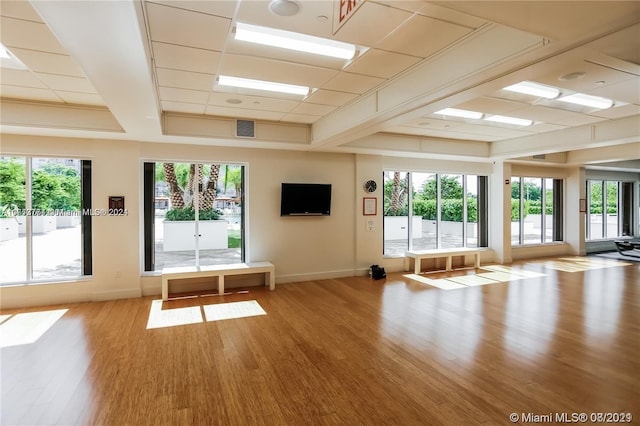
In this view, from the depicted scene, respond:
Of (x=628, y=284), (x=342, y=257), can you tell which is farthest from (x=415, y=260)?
(x=628, y=284)

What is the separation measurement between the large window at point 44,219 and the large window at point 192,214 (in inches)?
37.8

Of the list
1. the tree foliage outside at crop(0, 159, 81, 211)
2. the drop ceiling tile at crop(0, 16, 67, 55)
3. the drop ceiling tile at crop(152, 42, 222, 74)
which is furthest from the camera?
the tree foliage outside at crop(0, 159, 81, 211)

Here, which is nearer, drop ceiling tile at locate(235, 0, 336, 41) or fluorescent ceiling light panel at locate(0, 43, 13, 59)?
drop ceiling tile at locate(235, 0, 336, 41)

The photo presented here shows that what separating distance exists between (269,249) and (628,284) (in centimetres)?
695

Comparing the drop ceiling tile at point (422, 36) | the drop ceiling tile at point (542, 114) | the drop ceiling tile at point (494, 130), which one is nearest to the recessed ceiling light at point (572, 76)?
the drop ceiling tile at point (542, 114)

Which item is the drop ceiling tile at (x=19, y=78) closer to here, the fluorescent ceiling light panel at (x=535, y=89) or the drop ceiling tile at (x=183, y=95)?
the drop ceiling tile at (x=183, y=95)

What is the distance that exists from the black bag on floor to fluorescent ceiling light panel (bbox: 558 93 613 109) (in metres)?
4.29

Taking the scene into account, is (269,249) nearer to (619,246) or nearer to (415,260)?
(415,260)

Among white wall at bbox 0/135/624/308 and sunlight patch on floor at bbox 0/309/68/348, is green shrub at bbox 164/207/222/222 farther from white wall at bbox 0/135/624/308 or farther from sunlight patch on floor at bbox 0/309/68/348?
sunlight patch on floor at bbox 0/309/68/348

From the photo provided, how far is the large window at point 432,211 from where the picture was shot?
8.21m

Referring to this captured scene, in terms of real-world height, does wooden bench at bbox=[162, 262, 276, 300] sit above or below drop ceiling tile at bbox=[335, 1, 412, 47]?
below

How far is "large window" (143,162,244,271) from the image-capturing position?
6.12 m

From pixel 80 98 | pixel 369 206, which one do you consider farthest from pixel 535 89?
pixel 80 98

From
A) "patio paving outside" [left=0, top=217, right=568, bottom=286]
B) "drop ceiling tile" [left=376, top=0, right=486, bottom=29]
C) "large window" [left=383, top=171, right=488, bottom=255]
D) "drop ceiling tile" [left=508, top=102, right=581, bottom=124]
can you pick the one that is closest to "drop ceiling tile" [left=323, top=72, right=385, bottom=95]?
"drop ceiling tile" [left=376, top=0, right=486, bottom=29]
